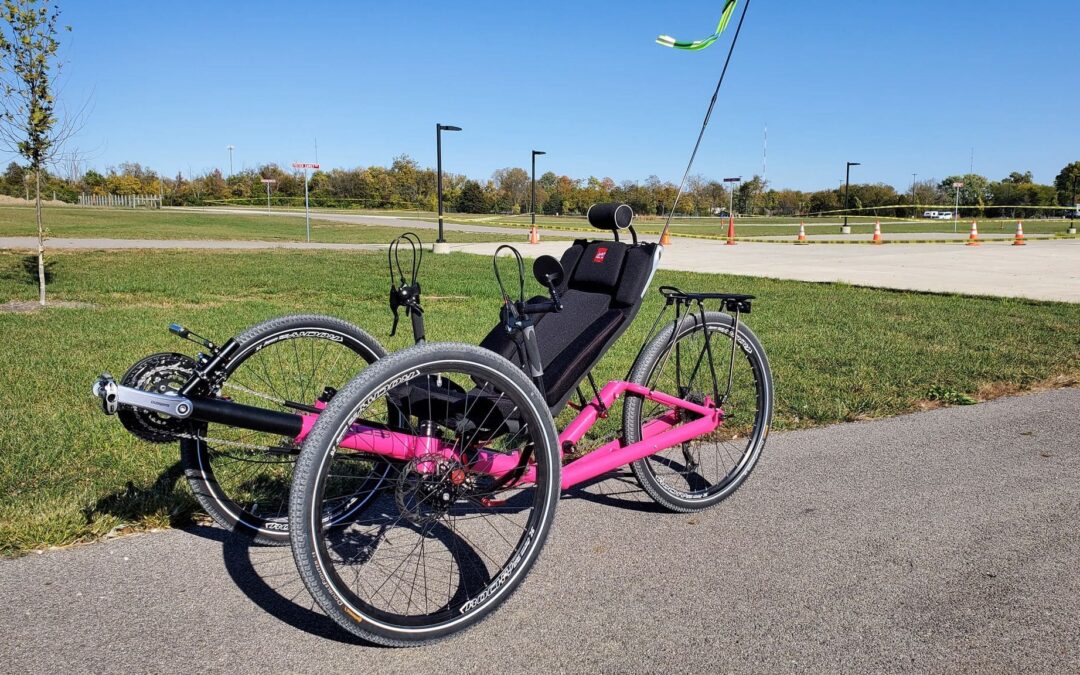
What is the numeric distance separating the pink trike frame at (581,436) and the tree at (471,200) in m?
71.2

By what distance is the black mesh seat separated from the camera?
3.25 m

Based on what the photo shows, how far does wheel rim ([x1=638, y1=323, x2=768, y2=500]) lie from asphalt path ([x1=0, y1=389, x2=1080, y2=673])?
17 cm

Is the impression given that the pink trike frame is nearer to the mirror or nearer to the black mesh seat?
the black mesh seat

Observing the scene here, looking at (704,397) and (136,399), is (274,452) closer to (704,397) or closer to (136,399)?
(136,399)

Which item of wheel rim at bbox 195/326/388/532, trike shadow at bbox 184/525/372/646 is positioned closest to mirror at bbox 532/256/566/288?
wheel rim at bbox 195/326/388/532

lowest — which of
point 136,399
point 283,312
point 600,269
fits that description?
point 283,312

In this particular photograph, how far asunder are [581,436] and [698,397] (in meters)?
0.69

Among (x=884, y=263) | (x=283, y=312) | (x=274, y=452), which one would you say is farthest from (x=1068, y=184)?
(x=274, y=452)

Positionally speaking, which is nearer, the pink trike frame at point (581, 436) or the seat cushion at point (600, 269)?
the pink trike frame at point (581, 436)

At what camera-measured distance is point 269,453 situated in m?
3.42

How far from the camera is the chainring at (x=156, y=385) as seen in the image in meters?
2.65

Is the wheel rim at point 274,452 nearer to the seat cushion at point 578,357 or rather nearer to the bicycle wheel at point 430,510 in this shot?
the bicycle wheel at point 430,510

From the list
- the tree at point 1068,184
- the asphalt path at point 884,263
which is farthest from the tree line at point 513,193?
the asphalt path at point 884,263

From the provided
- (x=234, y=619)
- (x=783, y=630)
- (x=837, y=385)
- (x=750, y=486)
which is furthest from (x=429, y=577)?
(x=837, y=385)
